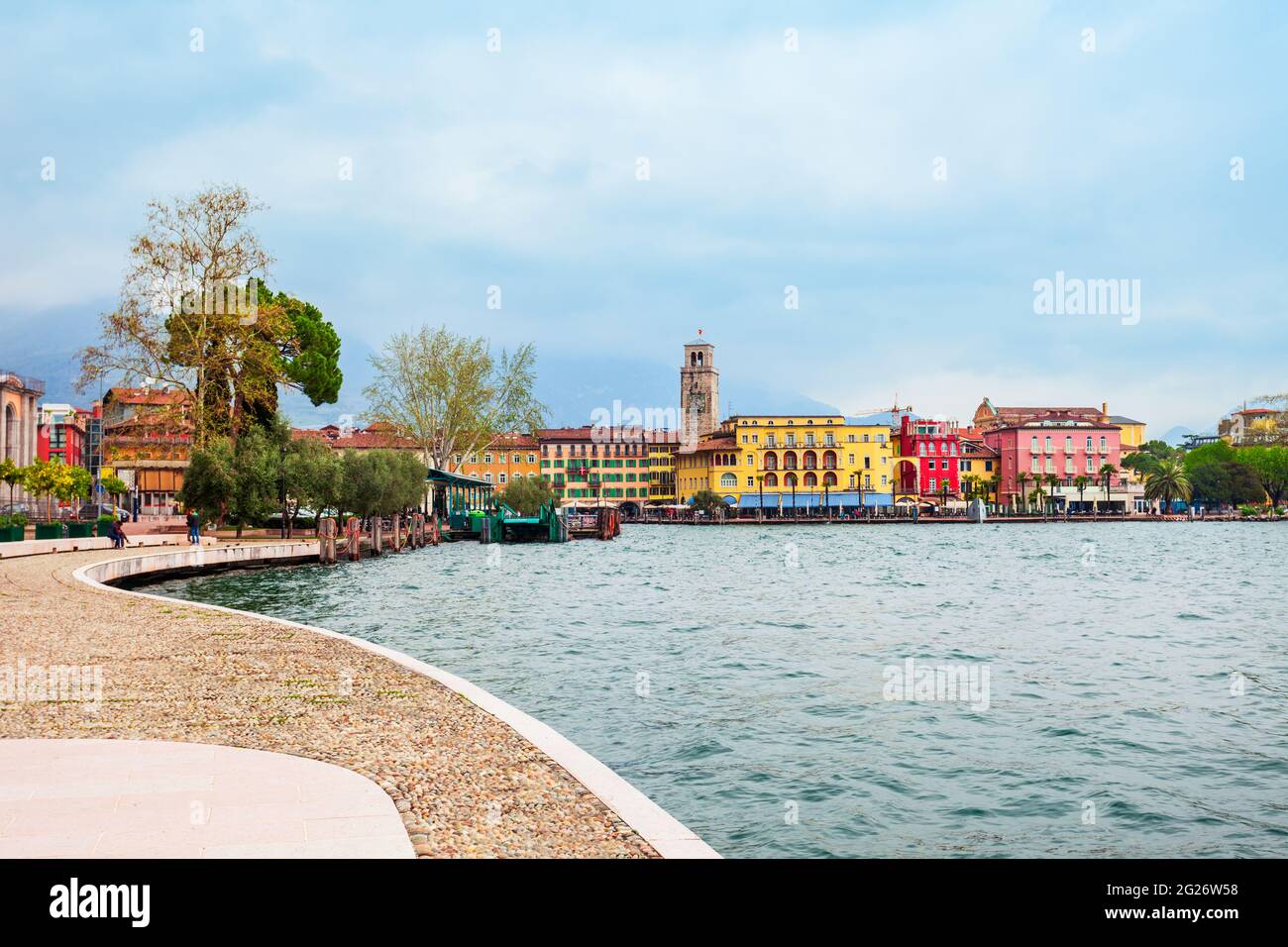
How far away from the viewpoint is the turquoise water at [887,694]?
9.77 m

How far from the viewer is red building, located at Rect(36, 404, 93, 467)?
121875 millimetres

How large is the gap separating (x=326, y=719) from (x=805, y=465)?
438 feet

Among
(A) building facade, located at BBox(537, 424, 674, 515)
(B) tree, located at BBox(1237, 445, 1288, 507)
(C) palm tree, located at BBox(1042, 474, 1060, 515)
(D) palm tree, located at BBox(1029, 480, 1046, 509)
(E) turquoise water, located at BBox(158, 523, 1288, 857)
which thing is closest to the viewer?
(E) turquoise water, located at BBox(158, 523, 1288, 857)

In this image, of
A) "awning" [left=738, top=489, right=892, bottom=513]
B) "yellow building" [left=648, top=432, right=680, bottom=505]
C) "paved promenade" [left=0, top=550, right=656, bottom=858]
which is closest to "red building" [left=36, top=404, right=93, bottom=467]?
"yellow building" [left=648, top=432, right=680, bottom=505]

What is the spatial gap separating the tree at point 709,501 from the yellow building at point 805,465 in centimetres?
123

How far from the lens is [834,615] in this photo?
92.3 ft

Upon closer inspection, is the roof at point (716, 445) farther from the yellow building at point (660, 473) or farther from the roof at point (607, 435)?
the roof at point (607, 435)

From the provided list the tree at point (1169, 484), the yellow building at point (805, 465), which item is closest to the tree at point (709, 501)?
the yellow building at point (805, 465)

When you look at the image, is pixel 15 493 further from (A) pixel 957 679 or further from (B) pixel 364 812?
(B) pixel 364 812

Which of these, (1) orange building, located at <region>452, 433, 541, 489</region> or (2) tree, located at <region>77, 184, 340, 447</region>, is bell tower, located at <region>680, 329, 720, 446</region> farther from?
(2) tree, located at <region>77, 184, 340, 447</region>

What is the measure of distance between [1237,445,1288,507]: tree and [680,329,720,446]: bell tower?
227ft

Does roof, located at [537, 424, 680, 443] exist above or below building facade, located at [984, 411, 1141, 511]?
above

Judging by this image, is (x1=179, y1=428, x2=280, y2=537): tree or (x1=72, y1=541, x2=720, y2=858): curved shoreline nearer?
(x1=72, y1=541, x2=720, y2=858): curved shoreline
